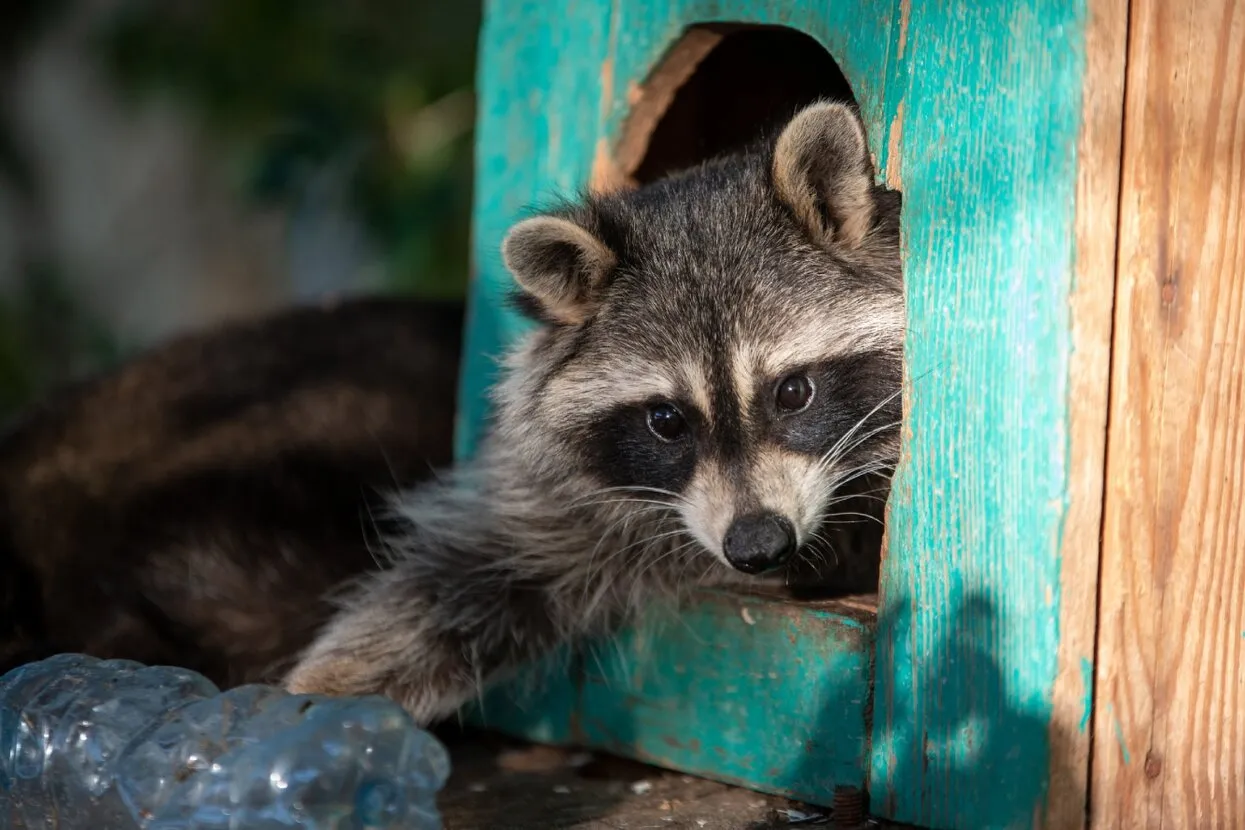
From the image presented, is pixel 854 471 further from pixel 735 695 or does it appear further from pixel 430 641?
pixel 430 641

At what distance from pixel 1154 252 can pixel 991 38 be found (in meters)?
0.40

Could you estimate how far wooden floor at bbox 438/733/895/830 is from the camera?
2391 millimetres

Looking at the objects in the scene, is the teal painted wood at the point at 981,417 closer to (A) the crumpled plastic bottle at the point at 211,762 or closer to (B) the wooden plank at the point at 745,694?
(B) the wooden plank at the point at 745,694

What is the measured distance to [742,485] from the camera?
234 centimetres

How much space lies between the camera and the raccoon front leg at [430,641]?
270 centimetres

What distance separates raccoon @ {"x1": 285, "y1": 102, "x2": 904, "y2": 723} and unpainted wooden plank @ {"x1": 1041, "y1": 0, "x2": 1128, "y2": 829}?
46 centimetres

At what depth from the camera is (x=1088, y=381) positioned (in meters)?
1.95

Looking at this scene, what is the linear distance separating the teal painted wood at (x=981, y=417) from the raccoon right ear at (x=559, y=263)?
0.58 meters

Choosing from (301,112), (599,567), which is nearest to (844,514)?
(599,567)

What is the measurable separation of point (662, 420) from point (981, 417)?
61 centimetres

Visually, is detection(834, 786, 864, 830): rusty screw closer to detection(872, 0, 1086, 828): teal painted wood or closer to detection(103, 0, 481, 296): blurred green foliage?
detection(872, 0, 1086, 828): teal painted wood

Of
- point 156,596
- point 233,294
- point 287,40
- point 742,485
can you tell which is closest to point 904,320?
point 742,485

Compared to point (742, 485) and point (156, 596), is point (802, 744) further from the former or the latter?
point (156, 596)

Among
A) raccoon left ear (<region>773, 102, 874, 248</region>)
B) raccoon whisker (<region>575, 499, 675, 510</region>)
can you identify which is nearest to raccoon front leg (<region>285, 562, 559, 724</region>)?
raccoon whisker (<region>575, 499, 675, 510</region>)
